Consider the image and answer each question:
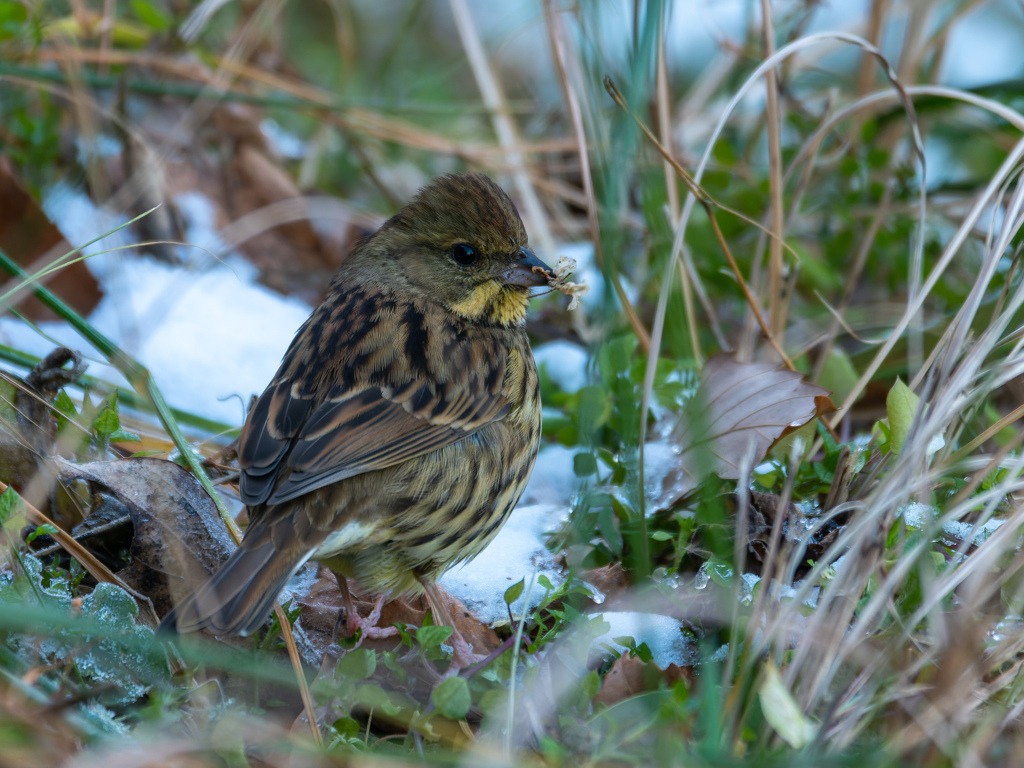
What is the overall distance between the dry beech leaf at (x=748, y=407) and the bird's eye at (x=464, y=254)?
2.77 ft

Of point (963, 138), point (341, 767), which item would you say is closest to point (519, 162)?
point (963, 138)

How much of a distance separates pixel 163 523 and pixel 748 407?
1.72 metres

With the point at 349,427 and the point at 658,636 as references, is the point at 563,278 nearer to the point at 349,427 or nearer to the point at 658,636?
the point at 349,427

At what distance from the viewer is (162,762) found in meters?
1.64

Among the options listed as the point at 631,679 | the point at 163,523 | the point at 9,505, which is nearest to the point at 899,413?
the point at 631,679

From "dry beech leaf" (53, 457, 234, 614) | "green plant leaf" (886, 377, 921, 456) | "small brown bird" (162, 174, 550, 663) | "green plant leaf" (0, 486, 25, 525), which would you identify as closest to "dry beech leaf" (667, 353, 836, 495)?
"green plant leaf" (886, 377, 921, 456)

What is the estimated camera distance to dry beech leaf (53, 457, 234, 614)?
2.56 metres

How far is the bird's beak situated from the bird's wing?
390mm

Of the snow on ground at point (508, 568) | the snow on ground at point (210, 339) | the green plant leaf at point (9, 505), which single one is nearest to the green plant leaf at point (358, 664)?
the snow on ground at point (508, 568)

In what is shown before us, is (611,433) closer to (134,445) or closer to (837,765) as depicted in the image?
(134,445)

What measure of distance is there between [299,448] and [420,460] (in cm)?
37

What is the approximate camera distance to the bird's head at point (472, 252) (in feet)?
10.5

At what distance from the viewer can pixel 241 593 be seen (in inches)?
87.9

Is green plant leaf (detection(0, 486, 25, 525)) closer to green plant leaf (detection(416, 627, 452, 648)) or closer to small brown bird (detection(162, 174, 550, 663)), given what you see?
small brown bird (detection(162, 174, 550, 663))
